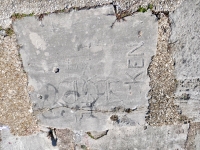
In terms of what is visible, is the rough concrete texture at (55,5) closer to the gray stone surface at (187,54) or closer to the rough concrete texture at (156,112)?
the rough concrete texture at (156,112)

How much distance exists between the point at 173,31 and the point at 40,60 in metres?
1.24

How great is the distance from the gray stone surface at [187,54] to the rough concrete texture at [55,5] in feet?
0.41

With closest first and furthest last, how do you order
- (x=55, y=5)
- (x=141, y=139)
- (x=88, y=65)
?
(x=55, y=5) → (x=88, y=65) → (x=141, y=139)

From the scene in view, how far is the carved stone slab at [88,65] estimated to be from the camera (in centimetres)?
229

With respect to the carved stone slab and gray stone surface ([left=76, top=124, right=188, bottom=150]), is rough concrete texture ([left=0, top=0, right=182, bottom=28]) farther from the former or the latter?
gray stone surface ([left=76, top=124, right=188, bottom=150])

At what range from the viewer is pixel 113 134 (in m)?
2.78

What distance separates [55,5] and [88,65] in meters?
0.61

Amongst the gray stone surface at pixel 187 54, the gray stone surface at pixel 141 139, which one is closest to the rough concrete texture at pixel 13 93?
the gray stone surface at pixel 141 139

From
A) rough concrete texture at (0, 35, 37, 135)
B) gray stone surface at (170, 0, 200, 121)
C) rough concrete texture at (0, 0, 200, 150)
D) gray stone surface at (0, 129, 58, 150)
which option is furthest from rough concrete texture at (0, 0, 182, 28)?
gray stone surface at (0, 129, 58, 150)

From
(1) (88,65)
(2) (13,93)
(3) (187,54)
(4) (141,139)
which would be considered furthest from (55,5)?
(4) (141,139)

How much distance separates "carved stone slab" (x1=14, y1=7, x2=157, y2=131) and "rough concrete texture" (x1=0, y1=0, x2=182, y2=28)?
0.07 m

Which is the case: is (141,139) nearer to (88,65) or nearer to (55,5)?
(88,65)

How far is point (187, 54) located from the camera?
237 cm

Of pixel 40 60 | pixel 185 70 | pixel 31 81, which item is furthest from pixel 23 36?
pixel 185 70
